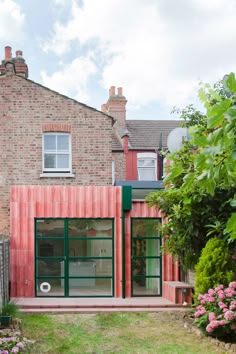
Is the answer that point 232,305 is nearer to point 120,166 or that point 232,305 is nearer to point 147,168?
point 120,166

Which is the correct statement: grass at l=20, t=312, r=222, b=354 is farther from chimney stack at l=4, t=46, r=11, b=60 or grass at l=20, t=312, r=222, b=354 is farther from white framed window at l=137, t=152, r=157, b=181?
white framed window at l=137, t=152, r=157, b=181

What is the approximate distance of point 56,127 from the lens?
1540cm

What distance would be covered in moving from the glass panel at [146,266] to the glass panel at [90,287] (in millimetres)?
853

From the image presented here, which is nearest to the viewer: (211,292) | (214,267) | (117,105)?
(211,292)

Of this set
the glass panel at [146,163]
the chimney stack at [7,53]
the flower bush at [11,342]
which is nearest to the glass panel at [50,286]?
the flower bush at [11,342]

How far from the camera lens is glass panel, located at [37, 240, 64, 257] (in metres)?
12.8

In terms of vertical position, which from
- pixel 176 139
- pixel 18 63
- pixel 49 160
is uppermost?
pixel 18 63

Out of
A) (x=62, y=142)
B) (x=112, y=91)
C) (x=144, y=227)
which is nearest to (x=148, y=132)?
(x=112, y=91)

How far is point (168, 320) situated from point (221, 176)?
873 cm

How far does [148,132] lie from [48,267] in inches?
667

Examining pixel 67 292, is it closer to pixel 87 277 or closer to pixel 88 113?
pixel 87 277

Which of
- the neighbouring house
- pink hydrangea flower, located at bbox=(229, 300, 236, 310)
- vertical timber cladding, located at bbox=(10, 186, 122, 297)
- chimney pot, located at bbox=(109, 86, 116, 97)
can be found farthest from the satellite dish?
chimney pot, located at bbox=(109, 86, 116, 97)

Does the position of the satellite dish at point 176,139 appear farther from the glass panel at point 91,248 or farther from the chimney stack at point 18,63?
the chimney stack at point 18,63

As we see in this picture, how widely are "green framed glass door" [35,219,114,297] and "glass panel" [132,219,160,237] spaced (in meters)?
0.71
